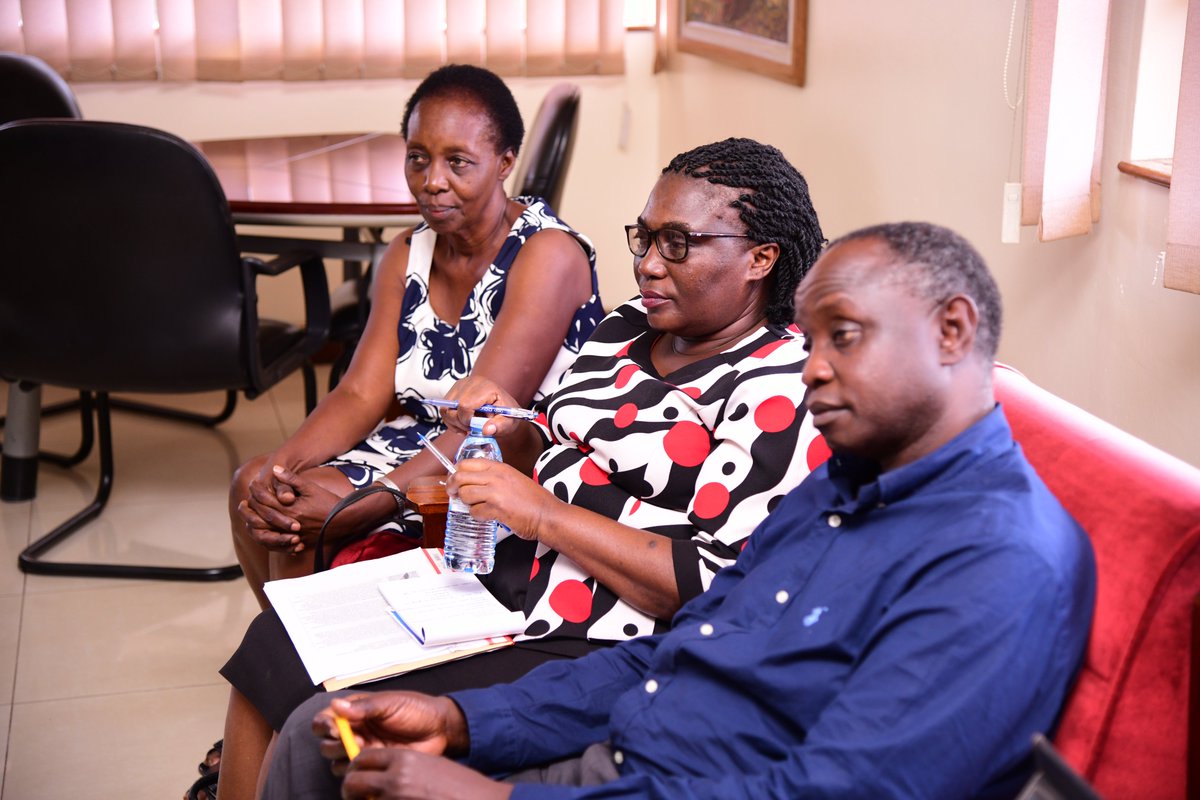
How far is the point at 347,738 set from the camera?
1.33 m

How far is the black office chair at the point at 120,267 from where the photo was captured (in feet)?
9.14

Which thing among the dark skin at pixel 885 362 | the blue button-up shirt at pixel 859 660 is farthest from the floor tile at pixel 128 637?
the dark skin at pixel 885 362

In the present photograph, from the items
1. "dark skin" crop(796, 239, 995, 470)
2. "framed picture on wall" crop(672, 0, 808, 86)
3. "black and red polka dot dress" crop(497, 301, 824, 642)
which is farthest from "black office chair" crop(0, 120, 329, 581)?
"dark skin" crop(796, 239, 995, 470)

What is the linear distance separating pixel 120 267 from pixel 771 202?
1.79 meters

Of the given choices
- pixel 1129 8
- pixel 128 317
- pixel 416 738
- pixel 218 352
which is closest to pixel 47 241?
pixel 128 317

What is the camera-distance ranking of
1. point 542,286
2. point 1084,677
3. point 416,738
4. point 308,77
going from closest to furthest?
point 1084,677
point 416,738
point 542,286
point 308,77

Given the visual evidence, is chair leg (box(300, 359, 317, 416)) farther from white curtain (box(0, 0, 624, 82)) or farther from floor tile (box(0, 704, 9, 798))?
white curtain (box(0, 0, 624, 82))

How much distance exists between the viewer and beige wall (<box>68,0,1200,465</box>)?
2.03 m

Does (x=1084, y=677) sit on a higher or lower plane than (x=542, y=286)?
lower

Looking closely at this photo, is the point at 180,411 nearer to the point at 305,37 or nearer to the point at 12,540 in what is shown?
the point at 12,540

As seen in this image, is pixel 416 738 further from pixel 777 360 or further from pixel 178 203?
pixel 178 203

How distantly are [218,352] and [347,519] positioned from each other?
102 cm

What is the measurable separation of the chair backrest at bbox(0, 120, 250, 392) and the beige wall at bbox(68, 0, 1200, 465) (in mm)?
1643

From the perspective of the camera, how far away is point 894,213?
10.1ft
